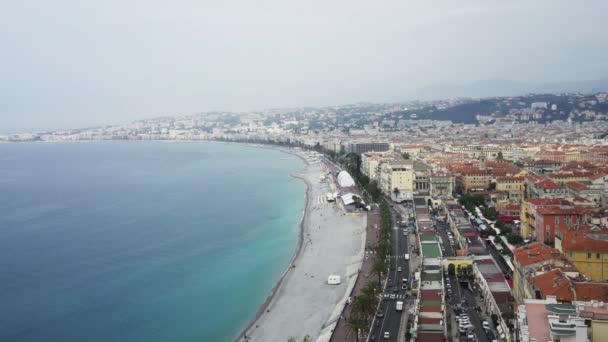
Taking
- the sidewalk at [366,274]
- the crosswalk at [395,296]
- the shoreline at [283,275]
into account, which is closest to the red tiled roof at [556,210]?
the sidewalk at [366,274]

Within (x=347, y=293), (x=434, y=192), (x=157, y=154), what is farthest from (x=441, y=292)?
(x=157, y=154)

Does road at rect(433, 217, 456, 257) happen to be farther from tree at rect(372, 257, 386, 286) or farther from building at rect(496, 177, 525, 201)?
building at rect(496, 177, 525, 201)

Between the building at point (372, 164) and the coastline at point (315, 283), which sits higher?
the building at point (372, 164)

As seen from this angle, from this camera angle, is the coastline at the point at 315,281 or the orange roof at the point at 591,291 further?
the coastline at the point at 315,281

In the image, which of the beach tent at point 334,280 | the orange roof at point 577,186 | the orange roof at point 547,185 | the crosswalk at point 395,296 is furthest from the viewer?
the orange roof at point 547,185

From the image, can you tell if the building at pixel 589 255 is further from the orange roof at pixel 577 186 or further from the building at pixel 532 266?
the orange roof at pixel 577 186

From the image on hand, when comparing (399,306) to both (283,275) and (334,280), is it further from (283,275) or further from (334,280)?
(283,275)
